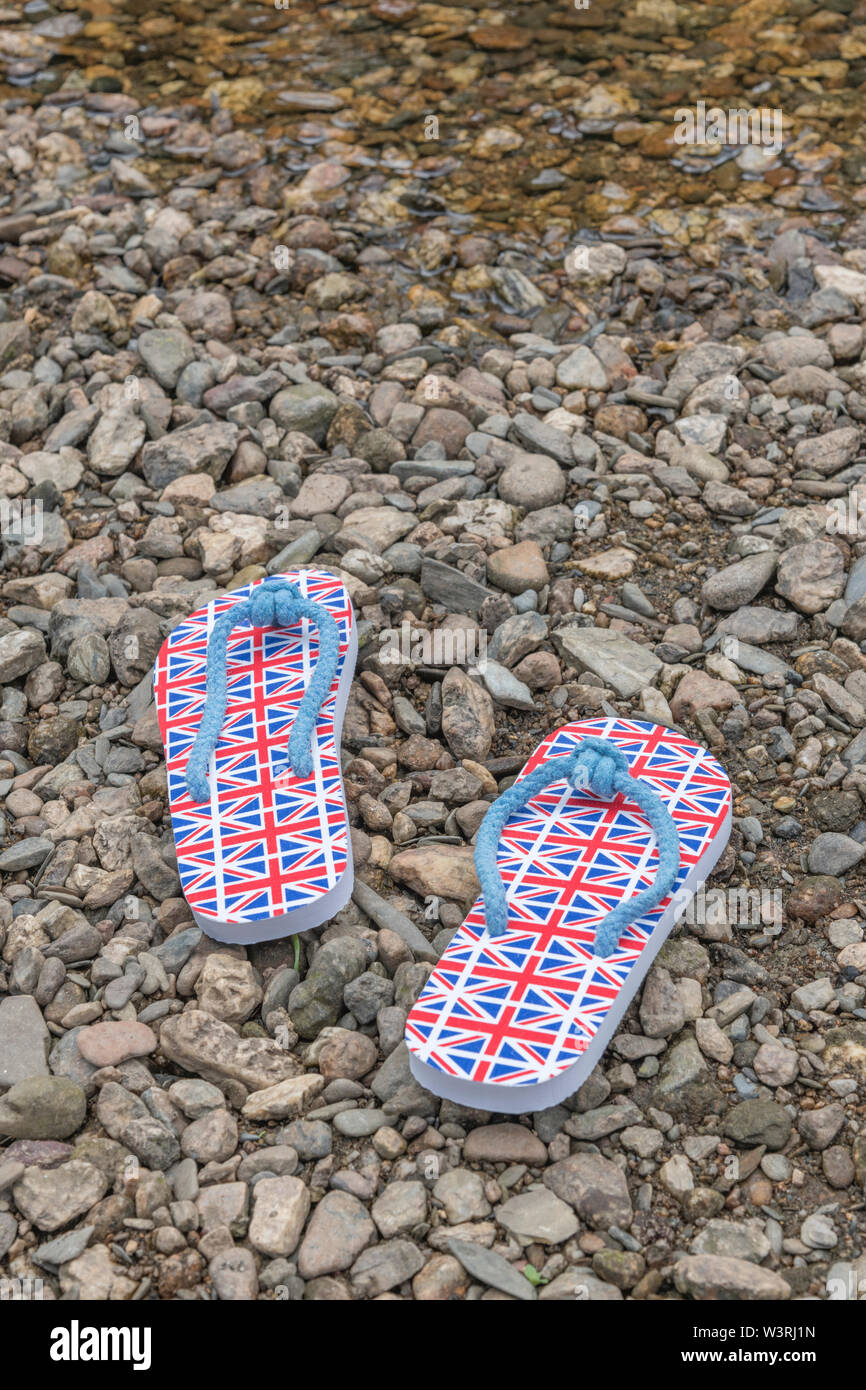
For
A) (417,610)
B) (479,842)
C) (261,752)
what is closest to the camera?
(479,842)

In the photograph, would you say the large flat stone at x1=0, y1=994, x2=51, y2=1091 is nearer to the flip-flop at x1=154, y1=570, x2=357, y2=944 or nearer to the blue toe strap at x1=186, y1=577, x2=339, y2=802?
the flip-flop at x1=154, y1=570, x2=357, y2=944

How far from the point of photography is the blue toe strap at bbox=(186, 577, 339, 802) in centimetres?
317

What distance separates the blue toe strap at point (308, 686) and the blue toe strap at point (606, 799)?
1.62 ft

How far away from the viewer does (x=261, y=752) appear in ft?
10.7

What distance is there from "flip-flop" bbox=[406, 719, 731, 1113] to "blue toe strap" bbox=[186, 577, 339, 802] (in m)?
0.51

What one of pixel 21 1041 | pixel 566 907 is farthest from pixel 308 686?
pixel 21 1041

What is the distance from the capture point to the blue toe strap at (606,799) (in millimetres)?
2766

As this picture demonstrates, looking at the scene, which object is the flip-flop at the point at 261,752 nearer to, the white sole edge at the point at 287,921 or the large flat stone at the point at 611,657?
the white sole edge at the point at 287,921

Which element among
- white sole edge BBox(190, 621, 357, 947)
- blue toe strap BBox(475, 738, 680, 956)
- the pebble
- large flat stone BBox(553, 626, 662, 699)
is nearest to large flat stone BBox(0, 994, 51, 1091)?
the pebble

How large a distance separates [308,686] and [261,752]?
21 cm

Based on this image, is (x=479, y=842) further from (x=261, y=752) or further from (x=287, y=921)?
(x=261, y=752)

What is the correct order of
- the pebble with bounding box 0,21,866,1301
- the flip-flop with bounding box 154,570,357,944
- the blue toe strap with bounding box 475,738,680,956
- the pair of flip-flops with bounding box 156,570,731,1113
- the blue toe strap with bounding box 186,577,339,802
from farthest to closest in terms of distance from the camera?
the blue toe strap with bounding box 186,577,339,802 → the flip-flop with bounding box 154,570,357,944 → the blue toe strap with bounding box 475,738,680,956 → the pair of flip-flops with bounding box 156,570,731,1113 → the pebble with bounding box 0,21,866,1301

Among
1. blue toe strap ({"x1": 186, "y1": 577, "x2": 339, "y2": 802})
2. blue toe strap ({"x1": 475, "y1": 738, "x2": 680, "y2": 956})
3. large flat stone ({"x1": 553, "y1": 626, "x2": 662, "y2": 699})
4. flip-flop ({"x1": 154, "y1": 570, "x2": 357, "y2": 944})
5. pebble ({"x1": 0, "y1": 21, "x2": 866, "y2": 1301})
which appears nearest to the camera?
pebble ({"x1": 0, "y1": 21, "x2": 866, "y2": 1301})

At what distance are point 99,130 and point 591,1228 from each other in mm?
5395
